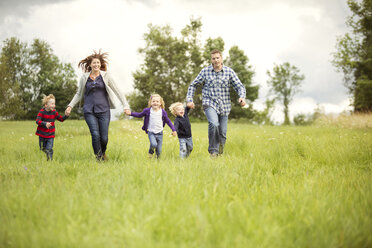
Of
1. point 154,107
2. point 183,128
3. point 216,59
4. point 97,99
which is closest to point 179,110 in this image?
point 183,128

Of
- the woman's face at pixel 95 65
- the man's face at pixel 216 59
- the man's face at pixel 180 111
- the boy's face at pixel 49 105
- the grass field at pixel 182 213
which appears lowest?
the grass field at pixel 182 213

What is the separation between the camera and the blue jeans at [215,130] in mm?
5551

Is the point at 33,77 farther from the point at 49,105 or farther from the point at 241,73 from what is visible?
the point at 49,105

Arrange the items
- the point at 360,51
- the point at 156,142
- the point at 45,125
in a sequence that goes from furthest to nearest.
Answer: the point at 360,51
the point at 45,125
the point at 156,142

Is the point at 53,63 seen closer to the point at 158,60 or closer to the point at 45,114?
the point at 158,60

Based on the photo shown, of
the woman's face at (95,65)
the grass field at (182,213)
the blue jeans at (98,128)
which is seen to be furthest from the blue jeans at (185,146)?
the woman's face at (95,65)

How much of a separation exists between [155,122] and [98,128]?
1219 mm

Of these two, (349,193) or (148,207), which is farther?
(349,193)

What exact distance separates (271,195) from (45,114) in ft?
18.7

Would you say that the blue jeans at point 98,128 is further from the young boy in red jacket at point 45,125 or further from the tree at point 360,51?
the tree at point 360,51

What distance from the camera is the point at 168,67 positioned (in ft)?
130

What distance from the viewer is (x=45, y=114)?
20.3 feet

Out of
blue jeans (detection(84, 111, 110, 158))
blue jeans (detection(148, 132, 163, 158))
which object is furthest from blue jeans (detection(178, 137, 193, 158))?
blue jeans (detection(84, 111, 110, 158))

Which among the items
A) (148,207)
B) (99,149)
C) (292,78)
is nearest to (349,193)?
(148,207)
